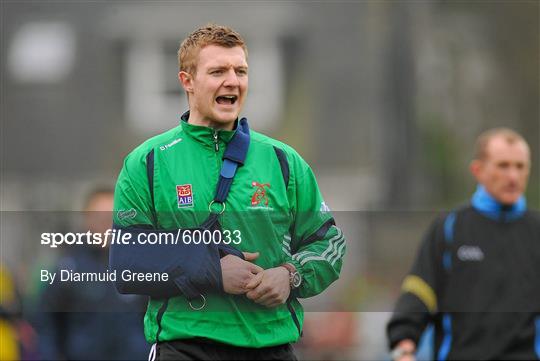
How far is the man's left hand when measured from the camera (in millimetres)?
→ 3959

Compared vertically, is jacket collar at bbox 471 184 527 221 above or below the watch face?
below

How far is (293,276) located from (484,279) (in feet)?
4.38

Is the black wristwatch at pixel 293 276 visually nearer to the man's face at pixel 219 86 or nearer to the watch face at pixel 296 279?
the watch face at pixel 296 279

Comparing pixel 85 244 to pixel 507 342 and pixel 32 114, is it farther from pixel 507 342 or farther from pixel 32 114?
pixel 507 342

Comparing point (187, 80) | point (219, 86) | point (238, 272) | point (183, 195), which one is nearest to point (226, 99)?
point (219, 86)

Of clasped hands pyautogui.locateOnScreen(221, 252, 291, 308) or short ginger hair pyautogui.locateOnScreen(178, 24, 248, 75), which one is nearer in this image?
clasped hands pyautogui.locateOnScreen(221, 252, 291, 308)

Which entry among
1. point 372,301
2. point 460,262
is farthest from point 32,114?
point 460,262

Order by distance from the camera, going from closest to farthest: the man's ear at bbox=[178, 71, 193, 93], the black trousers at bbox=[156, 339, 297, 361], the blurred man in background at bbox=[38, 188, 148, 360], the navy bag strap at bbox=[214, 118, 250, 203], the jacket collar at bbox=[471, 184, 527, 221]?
the black trousers at bbox=[156, 339, 297, 361], the navy bag strap at bbox=[214, 118, 250, 203], the man's ear at bbox=[178, 71, 193, 93], the jacket collar at bbox=[471, 184, 527, 221], the blurred man in background at bbox=[38, 188, 148, 360]

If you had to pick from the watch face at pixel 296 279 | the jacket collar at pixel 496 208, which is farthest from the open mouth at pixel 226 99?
the jacket collar at pixel 496 208

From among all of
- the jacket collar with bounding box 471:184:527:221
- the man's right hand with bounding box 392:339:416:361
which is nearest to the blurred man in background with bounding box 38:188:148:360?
the man's right hand with bounding box 392:339:416:361

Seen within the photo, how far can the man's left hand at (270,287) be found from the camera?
3.96m

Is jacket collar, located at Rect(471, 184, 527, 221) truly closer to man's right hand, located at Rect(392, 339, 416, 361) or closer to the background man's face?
man's right hand, located at Rect(392, 339, 416, 361)

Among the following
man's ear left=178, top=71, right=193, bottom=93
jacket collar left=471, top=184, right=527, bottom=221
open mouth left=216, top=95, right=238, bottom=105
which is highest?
man's ear left=178, top=71, right=193, bottom=93

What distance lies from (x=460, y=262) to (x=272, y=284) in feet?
4.52
